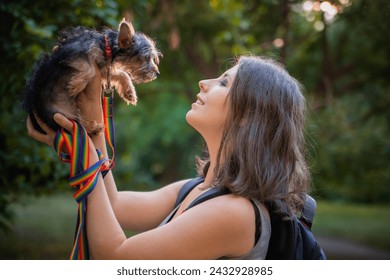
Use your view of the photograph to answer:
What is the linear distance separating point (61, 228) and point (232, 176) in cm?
996

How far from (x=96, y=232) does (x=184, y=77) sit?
10.9 meters

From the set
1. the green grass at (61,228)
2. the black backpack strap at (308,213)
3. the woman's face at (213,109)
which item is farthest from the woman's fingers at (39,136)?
the green grass at (61,228)

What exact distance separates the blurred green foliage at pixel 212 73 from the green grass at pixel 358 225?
1.05 metres

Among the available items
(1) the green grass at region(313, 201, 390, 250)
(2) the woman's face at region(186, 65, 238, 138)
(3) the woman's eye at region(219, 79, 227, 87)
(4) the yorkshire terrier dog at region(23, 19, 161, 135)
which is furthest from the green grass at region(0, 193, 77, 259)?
(1) the green grass at region(313, 201, 390, 250)

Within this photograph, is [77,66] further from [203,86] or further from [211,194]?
[211,194]

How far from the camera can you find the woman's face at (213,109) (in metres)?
2.43

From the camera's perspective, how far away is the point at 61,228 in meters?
11.6

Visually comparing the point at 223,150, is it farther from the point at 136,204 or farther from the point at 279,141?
the point at 136,204

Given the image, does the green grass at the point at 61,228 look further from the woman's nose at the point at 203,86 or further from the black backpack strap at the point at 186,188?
the woman's nose at the point at 203,86

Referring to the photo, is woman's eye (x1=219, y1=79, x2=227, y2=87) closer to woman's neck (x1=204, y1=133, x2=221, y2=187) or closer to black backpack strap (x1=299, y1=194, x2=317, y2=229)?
woman's neck (x1=204, y1=133, x2=221, y2=187)

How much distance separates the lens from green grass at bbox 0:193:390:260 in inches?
303

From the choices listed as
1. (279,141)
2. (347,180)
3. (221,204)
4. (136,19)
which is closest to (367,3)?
(136,19)

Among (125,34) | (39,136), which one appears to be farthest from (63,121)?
(125,34)
